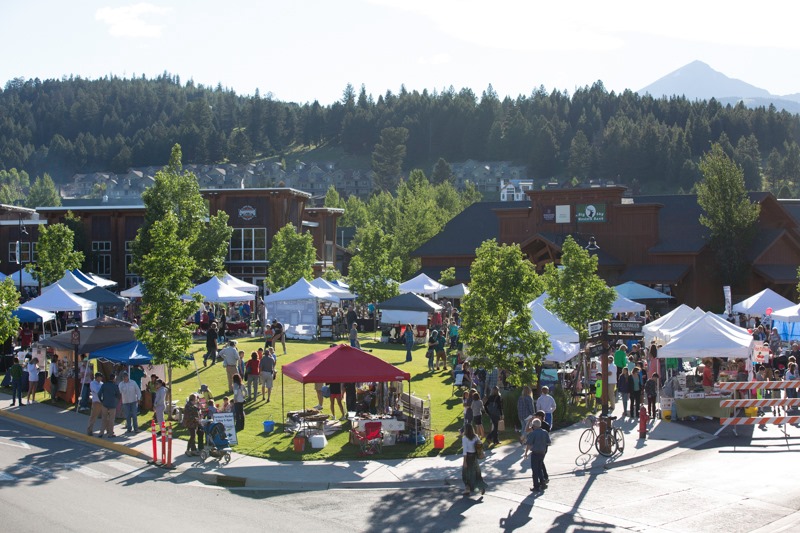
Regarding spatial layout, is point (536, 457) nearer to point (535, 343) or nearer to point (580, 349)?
point (535, 343)

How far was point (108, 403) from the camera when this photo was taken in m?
22.3

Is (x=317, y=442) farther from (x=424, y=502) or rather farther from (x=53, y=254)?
(x=53, y=254)

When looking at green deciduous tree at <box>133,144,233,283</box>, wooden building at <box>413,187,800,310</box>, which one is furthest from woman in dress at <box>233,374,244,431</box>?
wooden building at <box>413,187,800,310</box>

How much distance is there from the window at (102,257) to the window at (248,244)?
36.5 ft

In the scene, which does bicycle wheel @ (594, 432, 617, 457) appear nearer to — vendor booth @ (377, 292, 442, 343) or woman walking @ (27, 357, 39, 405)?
woman walking @ (27, 357, 39, 405)

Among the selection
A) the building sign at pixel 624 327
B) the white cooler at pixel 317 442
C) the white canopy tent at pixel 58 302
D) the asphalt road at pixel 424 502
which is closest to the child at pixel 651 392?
the building sign at pixel 624 327

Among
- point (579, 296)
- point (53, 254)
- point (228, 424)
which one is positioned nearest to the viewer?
point (228, 424)

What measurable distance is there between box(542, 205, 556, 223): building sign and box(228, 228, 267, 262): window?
2249 cm

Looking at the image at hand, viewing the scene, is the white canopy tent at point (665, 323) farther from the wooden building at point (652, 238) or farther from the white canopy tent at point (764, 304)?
the wooden building at point (652, 238)

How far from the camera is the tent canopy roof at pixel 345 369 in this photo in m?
21.7

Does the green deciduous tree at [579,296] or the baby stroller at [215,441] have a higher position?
the green deciduous tree at [579,296]

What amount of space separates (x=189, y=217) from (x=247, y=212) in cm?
1426

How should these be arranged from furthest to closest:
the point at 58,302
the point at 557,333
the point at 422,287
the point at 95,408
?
the point at 422,287 → the point at 58,302 → the point at 557,333 → the point at 95,408

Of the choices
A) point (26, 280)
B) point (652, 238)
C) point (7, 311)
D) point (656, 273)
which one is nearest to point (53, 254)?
point (26, 280)
